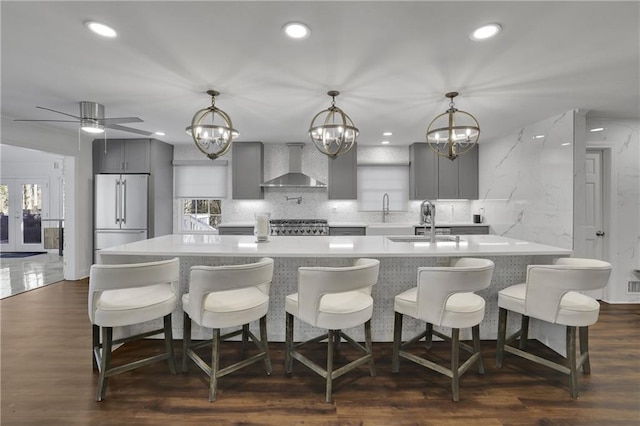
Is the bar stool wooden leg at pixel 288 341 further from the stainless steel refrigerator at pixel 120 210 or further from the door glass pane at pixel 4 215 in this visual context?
the door glass pane at pixel 4 215

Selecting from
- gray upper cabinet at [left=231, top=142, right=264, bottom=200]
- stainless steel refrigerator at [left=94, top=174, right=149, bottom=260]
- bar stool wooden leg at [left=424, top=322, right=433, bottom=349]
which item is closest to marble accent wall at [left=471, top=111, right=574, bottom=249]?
bar stool wooden leg at [left=424, top=322, right=433, bottom=349]

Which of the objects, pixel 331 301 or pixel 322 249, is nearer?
pixel 331 301

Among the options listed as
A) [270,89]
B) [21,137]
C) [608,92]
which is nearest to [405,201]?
[608,92]

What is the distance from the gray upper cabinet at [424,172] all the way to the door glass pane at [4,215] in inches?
391

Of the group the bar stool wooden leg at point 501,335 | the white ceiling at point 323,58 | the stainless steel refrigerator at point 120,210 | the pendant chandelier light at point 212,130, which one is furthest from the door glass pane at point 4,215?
the bar stool wooden leg at point 501,335

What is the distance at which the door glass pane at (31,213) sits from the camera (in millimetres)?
7867

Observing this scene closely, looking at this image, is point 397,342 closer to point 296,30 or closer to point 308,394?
point 308,394

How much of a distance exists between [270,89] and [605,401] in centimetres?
351

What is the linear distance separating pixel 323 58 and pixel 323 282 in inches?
65.0

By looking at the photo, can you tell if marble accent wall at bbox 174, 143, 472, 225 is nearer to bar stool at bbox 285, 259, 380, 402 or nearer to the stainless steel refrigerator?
the stainless steel refrigerator

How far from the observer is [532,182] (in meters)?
4.26

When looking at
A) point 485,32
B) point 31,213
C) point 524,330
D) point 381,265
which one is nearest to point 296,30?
point 485,32

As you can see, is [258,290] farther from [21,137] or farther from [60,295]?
[21,137]

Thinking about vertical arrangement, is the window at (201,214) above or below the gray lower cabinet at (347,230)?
above
